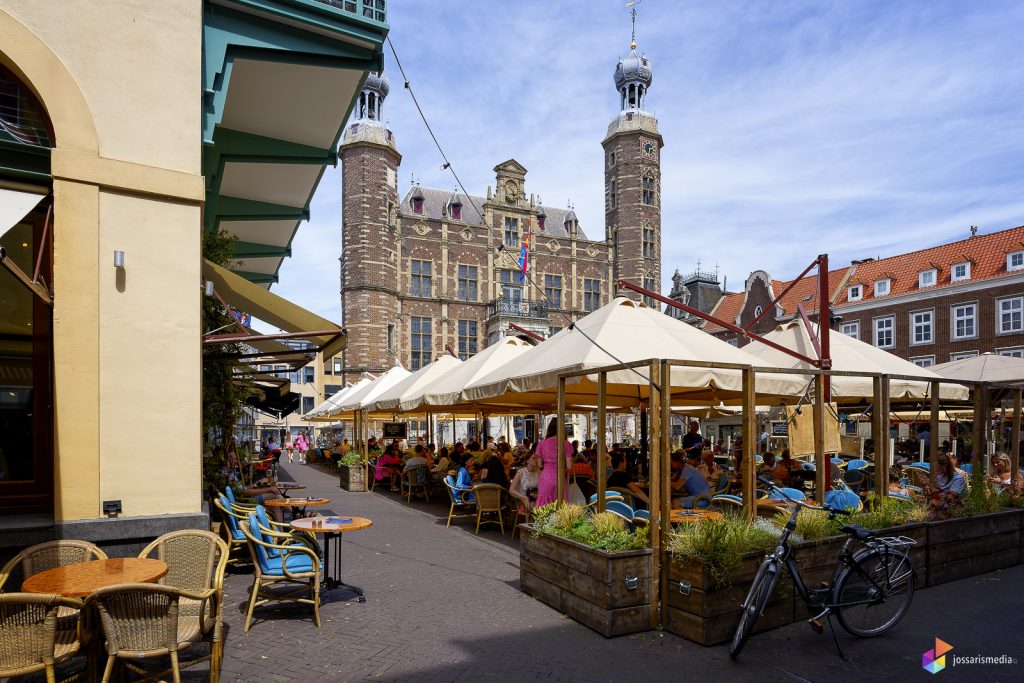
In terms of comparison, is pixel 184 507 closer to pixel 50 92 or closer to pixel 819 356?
pixel 50 92

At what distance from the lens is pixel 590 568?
5477 millimetres

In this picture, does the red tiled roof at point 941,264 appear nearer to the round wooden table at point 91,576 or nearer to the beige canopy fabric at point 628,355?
the beige canopy fabric at point 628,355

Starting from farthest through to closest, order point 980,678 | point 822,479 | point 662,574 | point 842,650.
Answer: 1. point 822,479
2. point 662,574
3. point 842,650
4. point 980,678

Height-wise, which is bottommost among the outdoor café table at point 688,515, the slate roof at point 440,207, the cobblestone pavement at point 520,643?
the cobblestone pavement at point 520,643

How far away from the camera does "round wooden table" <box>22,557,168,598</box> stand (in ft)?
12.6

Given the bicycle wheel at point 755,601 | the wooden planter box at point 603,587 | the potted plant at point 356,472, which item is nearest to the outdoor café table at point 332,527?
the wooden planter box at point 603,587

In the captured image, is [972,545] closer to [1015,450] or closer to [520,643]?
[1015,450]

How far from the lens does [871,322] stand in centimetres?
3597

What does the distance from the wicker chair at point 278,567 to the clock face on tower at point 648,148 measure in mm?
44071

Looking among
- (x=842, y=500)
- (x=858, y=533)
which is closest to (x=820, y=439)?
(x=842, y=500)

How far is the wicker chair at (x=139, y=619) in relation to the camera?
3.61 metres

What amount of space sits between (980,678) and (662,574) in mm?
2253

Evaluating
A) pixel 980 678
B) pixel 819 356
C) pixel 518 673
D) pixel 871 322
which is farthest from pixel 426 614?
pixel 871 322

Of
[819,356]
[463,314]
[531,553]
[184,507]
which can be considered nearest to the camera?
[184,507]
